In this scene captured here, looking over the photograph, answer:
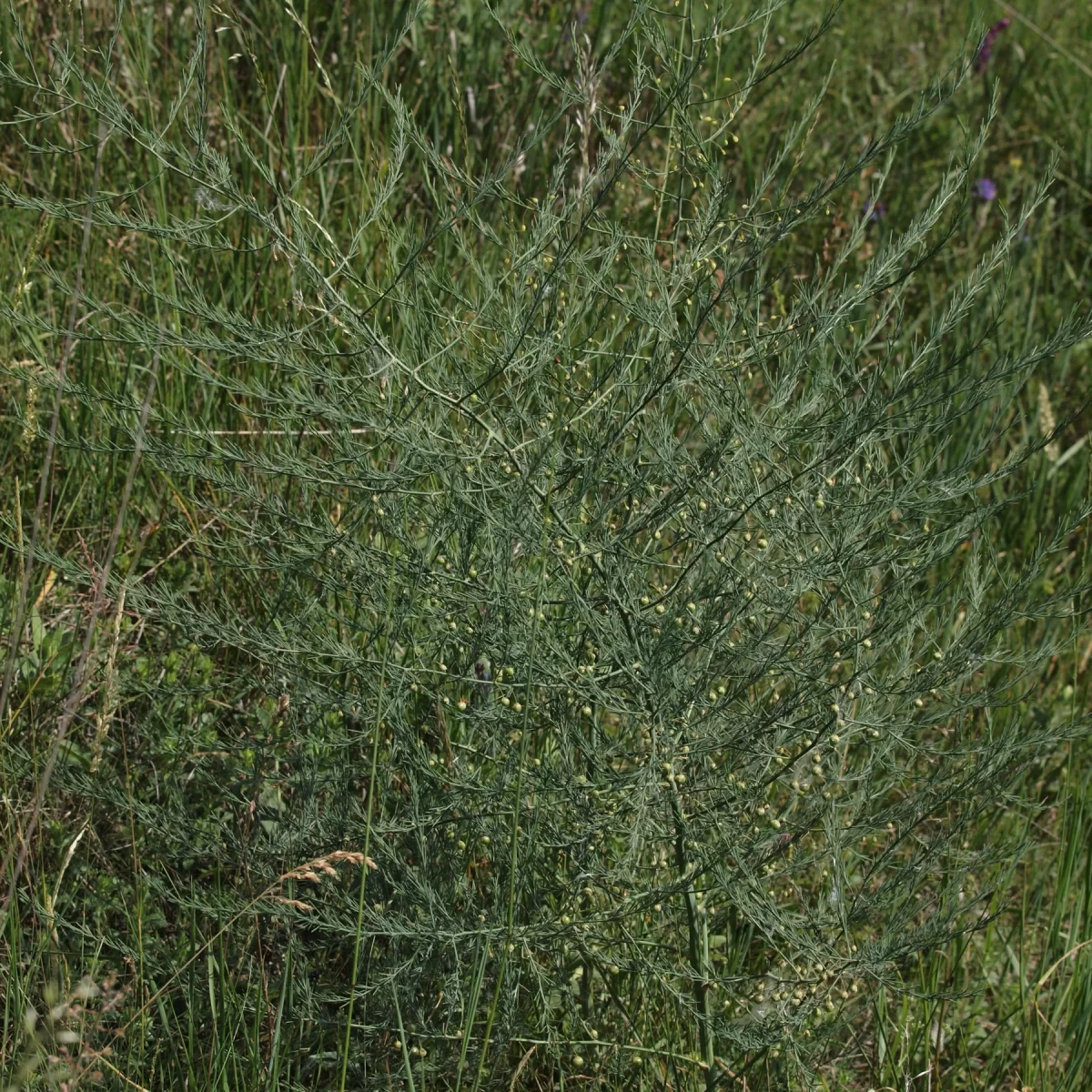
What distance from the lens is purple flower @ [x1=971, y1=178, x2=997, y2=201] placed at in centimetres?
402

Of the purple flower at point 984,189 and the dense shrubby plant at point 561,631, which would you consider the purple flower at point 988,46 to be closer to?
the purple flower at point 984,189

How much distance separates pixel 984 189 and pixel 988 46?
2.41ft

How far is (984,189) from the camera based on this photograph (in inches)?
161

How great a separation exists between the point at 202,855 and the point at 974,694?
46.8 inches

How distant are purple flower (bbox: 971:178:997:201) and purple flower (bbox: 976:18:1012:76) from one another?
59 centimetres

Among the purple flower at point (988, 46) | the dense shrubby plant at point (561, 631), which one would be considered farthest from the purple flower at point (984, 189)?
the dense shrubby plant at point (561, 631)

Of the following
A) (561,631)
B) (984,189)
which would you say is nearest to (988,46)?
(984,189)

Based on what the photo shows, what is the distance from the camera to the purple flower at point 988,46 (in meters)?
4.50

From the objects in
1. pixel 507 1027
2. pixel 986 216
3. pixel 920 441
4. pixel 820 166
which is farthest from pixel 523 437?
pixel 986 216

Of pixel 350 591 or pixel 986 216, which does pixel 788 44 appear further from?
pixel 350 591

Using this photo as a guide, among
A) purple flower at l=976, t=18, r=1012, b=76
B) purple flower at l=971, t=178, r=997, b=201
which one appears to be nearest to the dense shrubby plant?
purple flower at l=971, t=178, r=997, b=201

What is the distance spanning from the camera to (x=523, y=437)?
1861mm

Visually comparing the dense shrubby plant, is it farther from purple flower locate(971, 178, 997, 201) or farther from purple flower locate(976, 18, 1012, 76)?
purple flower locate(976, 18, 1012, 76)

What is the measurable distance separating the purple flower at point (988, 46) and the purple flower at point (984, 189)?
0.59 metres
